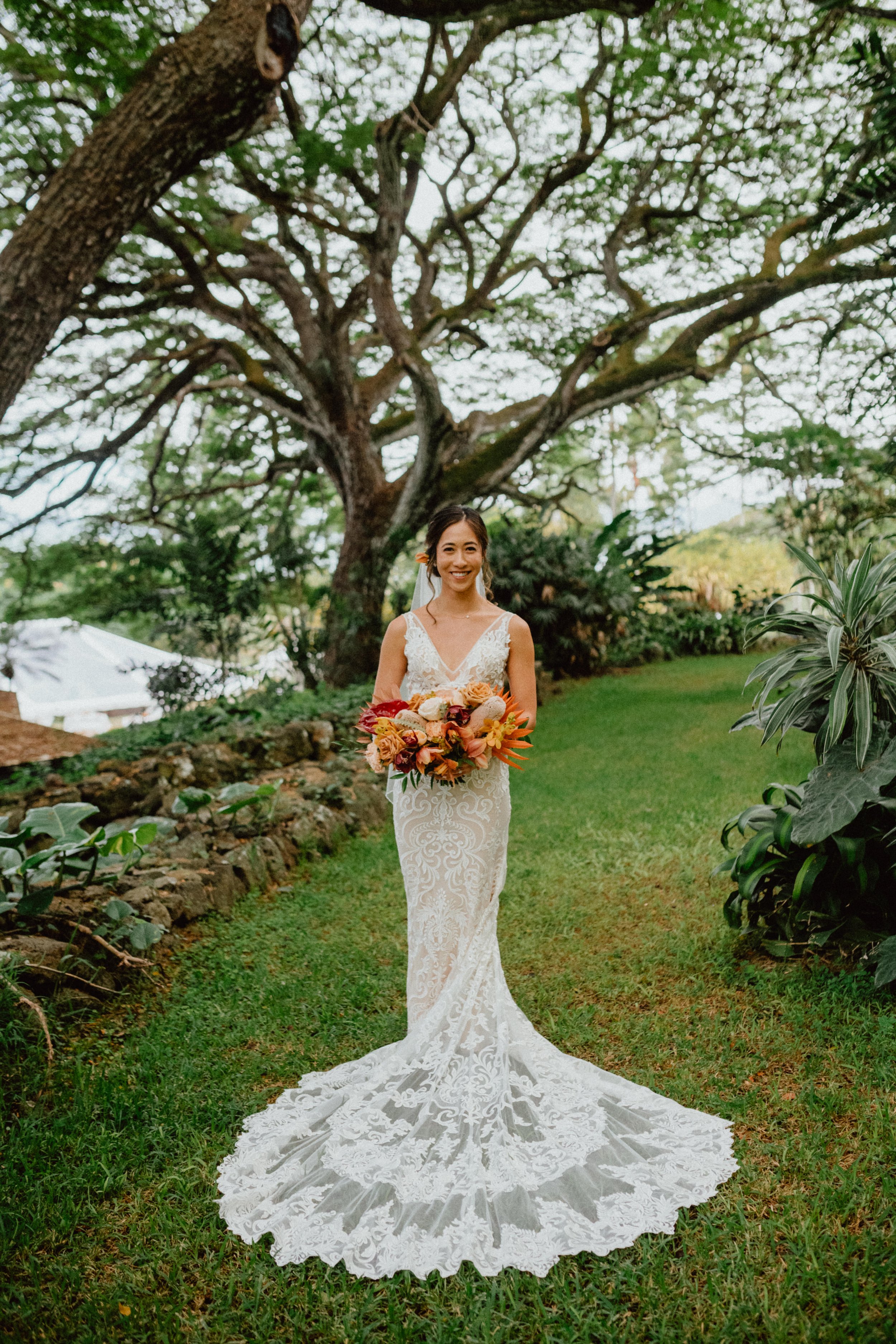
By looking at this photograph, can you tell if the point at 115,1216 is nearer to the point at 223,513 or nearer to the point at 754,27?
the point at 754,27

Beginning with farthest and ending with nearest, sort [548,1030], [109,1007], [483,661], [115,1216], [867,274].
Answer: [867,274] < [109,1007] < [548,1030] < [483,661] < [115,1216]

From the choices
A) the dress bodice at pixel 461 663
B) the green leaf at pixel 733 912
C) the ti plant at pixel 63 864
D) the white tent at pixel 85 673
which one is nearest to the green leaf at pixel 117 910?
the ti plant at pixel 63 864

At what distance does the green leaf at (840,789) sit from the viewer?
3342 millimetres

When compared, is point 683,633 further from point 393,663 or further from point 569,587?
point 393,663

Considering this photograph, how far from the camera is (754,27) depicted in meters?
8.50

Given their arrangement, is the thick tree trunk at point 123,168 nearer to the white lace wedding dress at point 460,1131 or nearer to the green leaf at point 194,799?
the green leaf at point 194,799

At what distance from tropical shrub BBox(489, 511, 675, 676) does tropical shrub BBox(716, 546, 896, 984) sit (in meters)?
8.69

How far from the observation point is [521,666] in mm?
3396

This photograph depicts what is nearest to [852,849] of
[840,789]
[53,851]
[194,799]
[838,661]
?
[840,789]

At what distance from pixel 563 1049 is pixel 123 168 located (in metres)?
4.90

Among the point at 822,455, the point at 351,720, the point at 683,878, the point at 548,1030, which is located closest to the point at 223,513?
the point at 351,720

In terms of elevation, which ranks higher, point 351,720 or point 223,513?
point 223,513

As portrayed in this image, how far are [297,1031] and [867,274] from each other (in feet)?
29.6

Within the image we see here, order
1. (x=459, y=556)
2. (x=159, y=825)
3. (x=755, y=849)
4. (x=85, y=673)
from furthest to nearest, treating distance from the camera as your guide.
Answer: (x=85, y=673) → (x=159, y=825) → (x=755, y=849) → (x=459, y=556)
